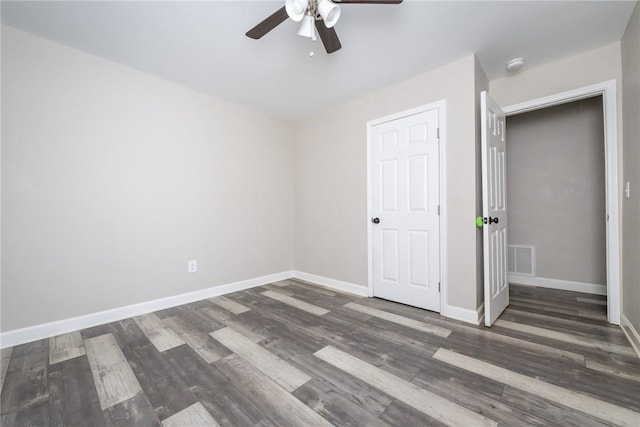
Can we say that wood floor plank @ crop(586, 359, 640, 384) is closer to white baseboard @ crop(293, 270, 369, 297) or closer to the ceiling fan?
white baseboard @ crop(293, 270, 369, 297)

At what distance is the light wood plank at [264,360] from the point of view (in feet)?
5.00

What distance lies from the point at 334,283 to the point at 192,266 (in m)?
1.77

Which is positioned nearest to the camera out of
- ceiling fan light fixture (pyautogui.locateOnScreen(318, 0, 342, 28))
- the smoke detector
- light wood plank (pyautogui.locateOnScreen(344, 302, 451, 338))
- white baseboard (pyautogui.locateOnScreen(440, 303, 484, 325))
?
ceiling fan light fixture (pyautogui.locateOnScreen(318, 0, 342, 28))

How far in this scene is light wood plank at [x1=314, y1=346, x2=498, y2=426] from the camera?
4.00ft

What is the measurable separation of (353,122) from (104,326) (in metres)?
3.35

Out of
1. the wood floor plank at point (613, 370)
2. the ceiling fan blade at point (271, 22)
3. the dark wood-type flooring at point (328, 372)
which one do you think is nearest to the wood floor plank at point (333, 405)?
the dark wood-type flooring at point (328, 372)

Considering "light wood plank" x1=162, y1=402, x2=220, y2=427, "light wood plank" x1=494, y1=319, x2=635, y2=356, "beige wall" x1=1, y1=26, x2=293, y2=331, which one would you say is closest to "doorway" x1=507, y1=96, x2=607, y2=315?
"light wood plank" x1=494, y1=319, x2=635, y2=356

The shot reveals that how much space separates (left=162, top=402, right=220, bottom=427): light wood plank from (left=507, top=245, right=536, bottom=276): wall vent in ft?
12.9

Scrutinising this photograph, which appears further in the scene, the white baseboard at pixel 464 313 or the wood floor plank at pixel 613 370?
the white baseboard at pixel 464 313

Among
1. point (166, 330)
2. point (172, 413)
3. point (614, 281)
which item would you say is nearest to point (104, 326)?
point (166, 330)

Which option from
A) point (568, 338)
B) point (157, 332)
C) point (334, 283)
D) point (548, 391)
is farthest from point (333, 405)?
point (334, 283)

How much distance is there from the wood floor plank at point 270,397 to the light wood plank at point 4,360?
1295 mm

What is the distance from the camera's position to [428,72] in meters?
2.56

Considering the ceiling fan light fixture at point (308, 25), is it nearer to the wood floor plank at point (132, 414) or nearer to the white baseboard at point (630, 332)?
the wood floor plank at point (132, 414)
